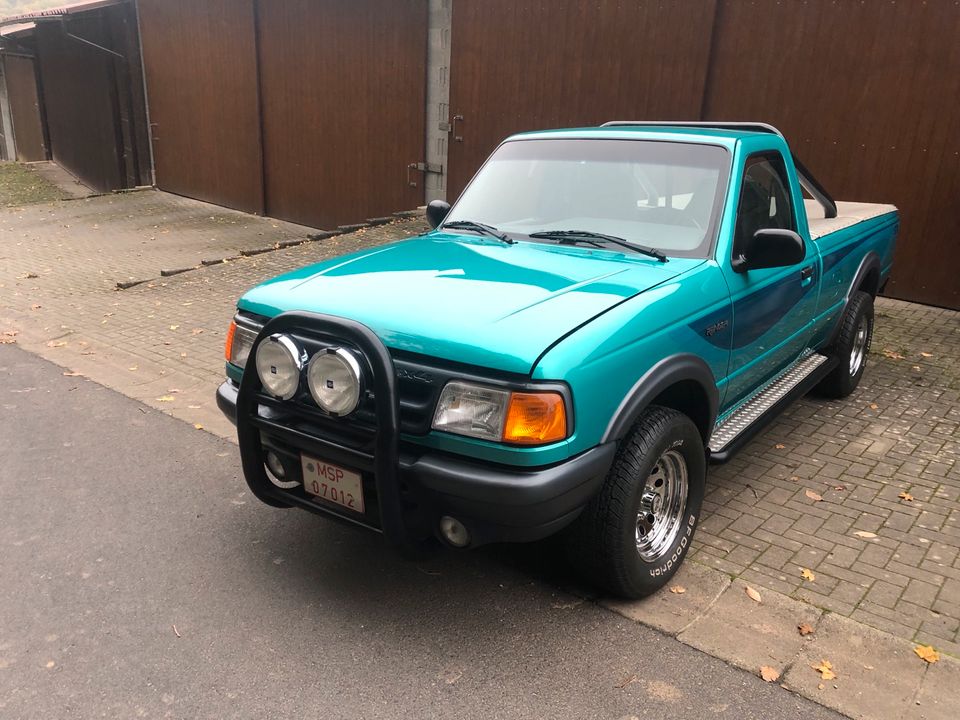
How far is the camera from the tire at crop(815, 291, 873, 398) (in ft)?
17.8

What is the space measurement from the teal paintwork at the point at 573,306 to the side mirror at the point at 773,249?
0.10 m

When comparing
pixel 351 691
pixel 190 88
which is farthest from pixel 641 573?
pixel 190 88

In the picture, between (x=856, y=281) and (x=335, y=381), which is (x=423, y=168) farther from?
(x=335, y=381)

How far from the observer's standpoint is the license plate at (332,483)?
291 centimetres

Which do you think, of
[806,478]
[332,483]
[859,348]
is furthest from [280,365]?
[859,348]

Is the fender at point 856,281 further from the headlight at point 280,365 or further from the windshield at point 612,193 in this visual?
the headlight at point 280,365

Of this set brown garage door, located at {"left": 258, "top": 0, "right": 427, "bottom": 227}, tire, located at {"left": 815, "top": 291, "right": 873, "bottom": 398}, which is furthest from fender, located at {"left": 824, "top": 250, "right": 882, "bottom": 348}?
brown garage door, located at {"left": 258, "top": 0, "right": 427, "bottom": 227}

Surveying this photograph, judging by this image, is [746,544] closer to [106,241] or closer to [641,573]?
[641,573]

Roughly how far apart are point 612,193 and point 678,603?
6.53 feet

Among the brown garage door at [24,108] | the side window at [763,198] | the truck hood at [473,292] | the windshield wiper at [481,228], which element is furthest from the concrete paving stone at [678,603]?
the brown garage door at [24,108]

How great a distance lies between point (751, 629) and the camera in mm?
3117

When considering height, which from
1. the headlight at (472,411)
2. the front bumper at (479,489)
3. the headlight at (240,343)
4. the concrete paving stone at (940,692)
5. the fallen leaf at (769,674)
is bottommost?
the fallen leaf at (769,674)

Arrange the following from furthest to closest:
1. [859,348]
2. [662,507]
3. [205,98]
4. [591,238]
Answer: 1. [205,98]
2. [859,348]
3. [591,238]
4. [662,507]

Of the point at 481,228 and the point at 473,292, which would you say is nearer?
the point at 473,292
